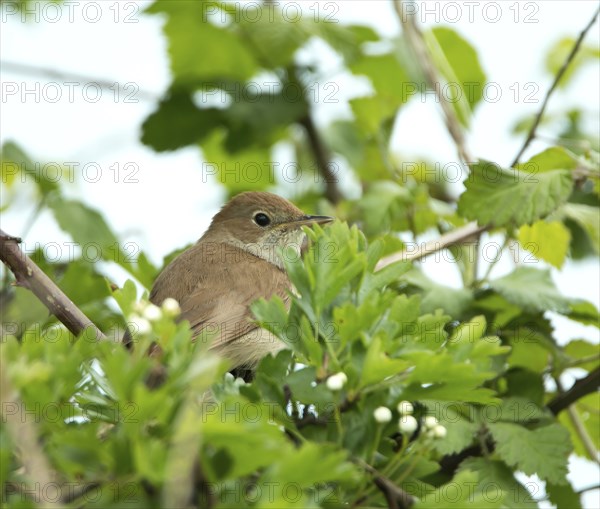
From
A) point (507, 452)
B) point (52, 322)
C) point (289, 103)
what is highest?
point (289, 103)

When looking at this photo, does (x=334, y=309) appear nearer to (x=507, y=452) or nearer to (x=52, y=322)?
(x=507, y=452)

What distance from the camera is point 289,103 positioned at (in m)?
6.34

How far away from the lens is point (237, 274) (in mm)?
5516

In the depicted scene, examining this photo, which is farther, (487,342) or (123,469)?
(487,342)

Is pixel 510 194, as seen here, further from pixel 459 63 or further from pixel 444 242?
pixel 459 63

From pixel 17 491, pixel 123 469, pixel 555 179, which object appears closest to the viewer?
pixel 123 469

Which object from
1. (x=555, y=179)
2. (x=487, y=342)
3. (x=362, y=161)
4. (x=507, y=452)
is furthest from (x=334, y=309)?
(x=362, y=161)

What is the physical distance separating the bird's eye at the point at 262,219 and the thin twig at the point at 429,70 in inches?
54.5

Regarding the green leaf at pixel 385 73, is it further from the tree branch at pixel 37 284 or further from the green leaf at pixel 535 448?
the tree branch at pixel 37 284

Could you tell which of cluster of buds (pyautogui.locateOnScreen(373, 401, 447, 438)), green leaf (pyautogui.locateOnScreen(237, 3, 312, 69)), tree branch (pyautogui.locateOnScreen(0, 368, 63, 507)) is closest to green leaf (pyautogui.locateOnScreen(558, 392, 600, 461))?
cluster of buds (pyautogui.locateOnScreen(373, 401, 447, 438))

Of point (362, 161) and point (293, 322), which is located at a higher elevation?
point (293, 322)

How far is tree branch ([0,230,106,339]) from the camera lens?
12.3 ft

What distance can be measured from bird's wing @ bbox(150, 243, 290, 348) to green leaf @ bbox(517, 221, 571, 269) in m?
1.21

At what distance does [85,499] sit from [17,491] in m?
0.25
